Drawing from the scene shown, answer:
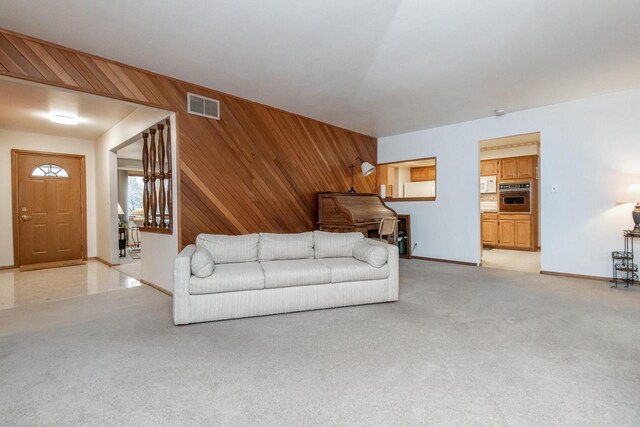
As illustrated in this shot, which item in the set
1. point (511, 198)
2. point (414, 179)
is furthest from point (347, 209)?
point (511, 198)

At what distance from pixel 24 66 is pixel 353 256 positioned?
3.50m

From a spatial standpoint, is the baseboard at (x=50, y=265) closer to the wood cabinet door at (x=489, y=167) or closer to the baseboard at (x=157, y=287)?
the baseboard at (x=157, y=287)

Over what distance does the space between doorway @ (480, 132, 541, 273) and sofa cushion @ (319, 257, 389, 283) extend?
4.31m

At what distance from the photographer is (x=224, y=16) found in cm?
242

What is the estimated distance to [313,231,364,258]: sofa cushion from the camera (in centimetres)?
366

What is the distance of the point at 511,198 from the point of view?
282 inches

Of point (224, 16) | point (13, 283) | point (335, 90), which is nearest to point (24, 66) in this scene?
point (224, 16)

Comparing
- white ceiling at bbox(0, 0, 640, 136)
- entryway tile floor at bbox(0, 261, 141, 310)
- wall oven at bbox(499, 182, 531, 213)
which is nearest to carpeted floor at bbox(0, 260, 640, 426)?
entryway tile floor at bbox(0, 261, 141, 310)

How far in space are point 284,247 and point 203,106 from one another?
1.98 m

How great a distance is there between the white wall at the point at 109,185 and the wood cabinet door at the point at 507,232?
7687 millimetres

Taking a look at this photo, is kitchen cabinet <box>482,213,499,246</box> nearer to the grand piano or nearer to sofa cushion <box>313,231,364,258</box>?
the grand piano

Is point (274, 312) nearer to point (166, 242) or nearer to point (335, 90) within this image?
point (166, 242)

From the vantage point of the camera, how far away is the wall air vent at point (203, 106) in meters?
3.71

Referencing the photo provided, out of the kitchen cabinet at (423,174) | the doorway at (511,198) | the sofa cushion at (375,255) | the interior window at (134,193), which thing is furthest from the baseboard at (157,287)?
the kitchen cabinet at (423,174)
